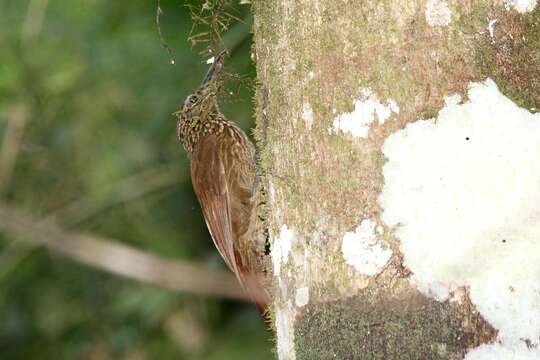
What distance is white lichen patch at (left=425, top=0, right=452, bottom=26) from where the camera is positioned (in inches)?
80.7

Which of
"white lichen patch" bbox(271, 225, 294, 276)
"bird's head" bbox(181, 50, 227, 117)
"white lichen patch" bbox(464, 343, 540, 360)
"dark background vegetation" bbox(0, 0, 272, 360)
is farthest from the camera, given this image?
"dark background vegetation" bbox(0, 0, 272, 360)

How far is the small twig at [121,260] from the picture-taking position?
16.6 ft

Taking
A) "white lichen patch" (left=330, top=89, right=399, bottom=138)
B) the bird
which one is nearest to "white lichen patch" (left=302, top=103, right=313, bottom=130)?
"white lichen patch" (left=330, top=89, right=399, bottom=138)

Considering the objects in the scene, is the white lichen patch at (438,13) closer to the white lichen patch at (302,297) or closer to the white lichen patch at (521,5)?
the white lichen patch at (521,5)

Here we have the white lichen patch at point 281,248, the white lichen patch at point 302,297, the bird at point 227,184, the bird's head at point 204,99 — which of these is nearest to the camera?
the white lichen patch at point 302,297

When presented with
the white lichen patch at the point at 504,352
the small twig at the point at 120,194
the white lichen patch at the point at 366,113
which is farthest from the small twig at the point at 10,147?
the white lichen patch at the point at 504,352

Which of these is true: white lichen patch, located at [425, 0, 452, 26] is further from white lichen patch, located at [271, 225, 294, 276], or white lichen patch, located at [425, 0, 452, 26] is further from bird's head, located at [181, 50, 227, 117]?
bird's head, located at [181, 50, 227, 117]

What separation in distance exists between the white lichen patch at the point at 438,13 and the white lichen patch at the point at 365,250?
49cm

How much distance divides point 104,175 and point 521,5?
3.71 m

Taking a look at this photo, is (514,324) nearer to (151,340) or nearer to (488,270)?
(488,270)

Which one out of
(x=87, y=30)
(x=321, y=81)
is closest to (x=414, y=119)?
(x=321, y=81)

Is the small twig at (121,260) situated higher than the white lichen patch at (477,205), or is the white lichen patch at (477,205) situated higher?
the white lichen patch at (477,205)

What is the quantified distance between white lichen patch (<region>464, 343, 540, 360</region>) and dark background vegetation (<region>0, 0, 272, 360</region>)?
2796mm

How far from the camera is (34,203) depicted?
5.38 metres
